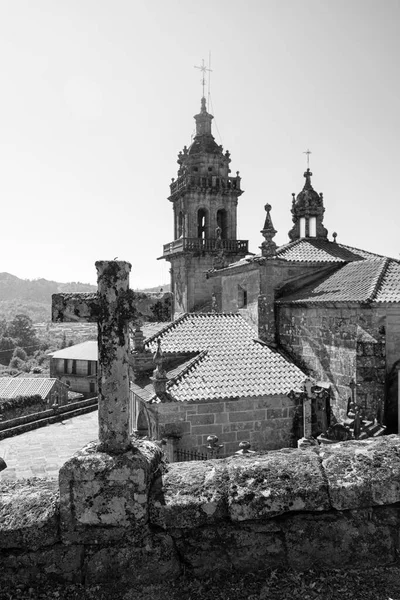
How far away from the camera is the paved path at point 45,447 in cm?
1622

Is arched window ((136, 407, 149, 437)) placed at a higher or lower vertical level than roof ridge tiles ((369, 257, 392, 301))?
lower

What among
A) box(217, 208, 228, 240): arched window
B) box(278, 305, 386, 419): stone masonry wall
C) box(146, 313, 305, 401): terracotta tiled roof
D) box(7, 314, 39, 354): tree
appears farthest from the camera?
box(7, 314, 39, 354): tree

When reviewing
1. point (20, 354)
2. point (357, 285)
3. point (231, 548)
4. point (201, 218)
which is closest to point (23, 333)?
point (20, 354)

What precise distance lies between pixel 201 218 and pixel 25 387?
55.9 feet

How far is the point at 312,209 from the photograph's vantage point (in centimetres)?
1931

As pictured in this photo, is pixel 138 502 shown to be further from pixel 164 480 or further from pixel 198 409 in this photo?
pixel 198 409

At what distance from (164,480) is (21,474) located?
1434 cm

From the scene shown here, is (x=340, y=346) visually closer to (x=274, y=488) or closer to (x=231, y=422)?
(x=231, y=422)

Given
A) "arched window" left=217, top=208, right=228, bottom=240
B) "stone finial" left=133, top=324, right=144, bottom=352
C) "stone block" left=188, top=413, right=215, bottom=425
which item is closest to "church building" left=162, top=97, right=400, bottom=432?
"stone block" left=188, top=413, right=215, bottom=425

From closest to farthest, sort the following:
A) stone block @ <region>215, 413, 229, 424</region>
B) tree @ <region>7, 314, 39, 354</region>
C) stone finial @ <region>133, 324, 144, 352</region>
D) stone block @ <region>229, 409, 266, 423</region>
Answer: stone block @ <region>215, 413, 229, 424</region> → stone block @ <region>229, 409, 266, 423</region> → stone finial @ <region>133, 324, 144, 352</region> → tree @ <region>7, 314, 39, 354</region>

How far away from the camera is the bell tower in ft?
101

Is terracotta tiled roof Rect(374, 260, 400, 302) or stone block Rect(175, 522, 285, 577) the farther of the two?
terracotta tiled roof Rect(374, 260, 400, 302)

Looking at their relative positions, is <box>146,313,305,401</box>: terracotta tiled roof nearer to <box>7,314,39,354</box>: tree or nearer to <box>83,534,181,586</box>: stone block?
<box>83,534,181,586</box>: stone block

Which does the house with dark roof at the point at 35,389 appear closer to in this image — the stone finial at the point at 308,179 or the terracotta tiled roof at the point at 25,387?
the terracotta tiled roof at the point at 25,387
